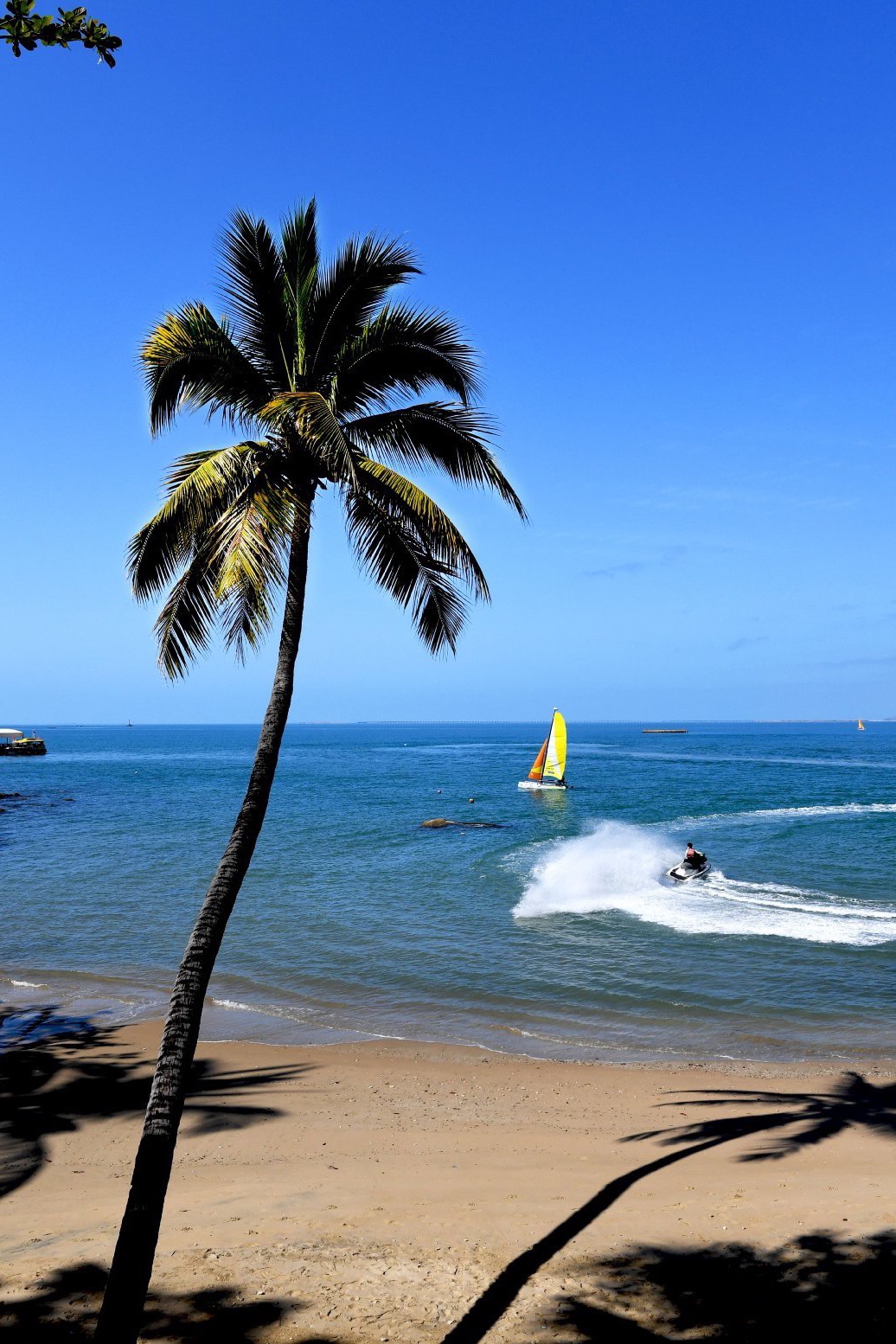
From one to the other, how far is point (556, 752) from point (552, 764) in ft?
4.21

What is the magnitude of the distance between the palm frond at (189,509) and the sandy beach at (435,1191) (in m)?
6.18

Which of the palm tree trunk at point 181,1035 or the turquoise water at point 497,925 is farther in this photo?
the turquoise water at point 497,925

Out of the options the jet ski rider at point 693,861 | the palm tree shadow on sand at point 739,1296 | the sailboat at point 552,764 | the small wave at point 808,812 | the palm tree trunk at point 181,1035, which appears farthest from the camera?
the sailboat at point 552,764

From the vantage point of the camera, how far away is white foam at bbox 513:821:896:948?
24578 mm

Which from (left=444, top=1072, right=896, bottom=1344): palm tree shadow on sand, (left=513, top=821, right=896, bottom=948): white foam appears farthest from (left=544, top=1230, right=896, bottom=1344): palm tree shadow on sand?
(left=513, top=821, right=896, bottom=948): white foam

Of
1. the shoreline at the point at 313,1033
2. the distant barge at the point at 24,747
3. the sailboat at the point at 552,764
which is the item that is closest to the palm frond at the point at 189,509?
the shoreline at the point at 313,1033

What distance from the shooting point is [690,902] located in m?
28.8

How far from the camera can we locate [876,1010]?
17.8 m

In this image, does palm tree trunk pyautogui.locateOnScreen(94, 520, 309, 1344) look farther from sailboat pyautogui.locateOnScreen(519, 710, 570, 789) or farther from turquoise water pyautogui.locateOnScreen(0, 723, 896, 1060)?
sailboat pyautogui.locateOnScreen(519, 710, 570, 789)

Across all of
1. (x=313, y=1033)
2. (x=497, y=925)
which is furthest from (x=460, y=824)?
(x=313, y=1033)

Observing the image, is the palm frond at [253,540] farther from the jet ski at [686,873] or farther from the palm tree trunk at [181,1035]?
the jet ski at [686,873]

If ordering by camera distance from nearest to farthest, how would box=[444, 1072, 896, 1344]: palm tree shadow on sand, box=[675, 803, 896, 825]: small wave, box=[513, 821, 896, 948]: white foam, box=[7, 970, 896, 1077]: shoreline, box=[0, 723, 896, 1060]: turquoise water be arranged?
box=[444, 1072, 896, 1344]: palm tree shadow on sand < box=[7, 970, 896, 1077]: shoreline < box=[0, 723, 896, 1060]: turquoise water < box=[513, 821, 896, 948]: white foam < box=[675, 803, 896, 825]: small wave

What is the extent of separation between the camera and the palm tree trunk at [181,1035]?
502cm

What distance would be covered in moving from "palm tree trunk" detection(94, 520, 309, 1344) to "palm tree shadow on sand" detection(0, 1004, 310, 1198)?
6399 millimetres
